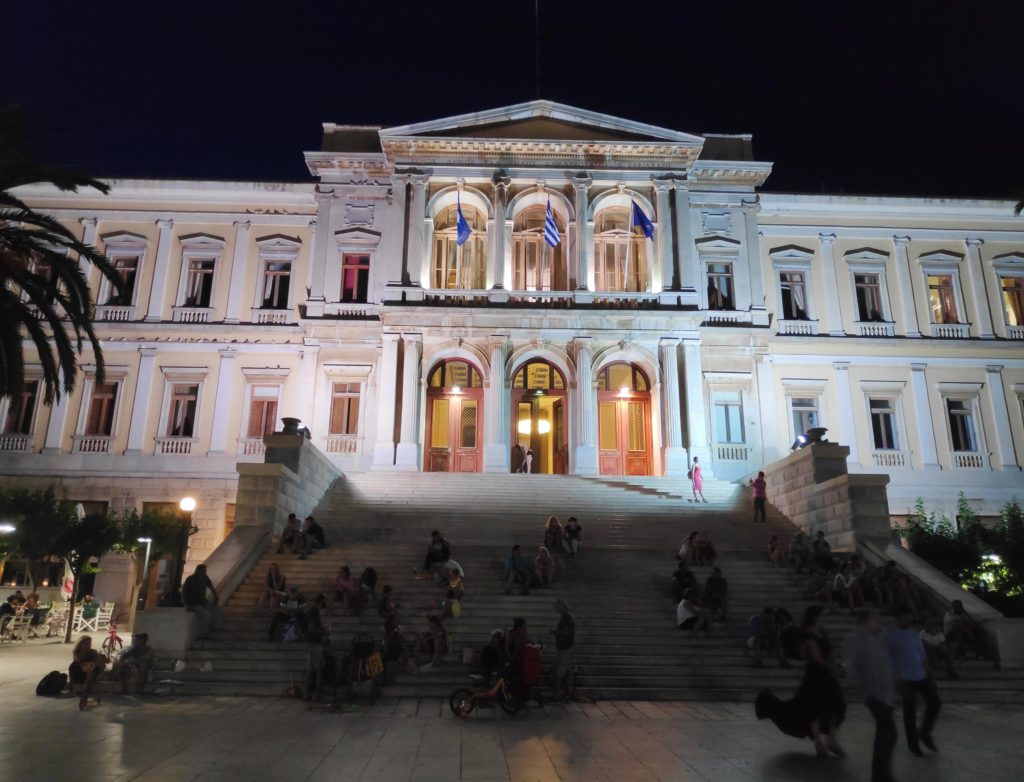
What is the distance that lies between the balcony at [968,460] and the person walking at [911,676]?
951 inches

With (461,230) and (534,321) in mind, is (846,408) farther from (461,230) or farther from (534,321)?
(461,230)

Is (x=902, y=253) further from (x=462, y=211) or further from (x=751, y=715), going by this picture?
(x=751, y=715)

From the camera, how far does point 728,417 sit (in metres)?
28.8

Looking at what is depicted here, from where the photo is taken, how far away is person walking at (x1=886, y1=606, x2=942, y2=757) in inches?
316

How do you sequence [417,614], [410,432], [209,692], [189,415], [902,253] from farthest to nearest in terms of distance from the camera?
[902,253], [189,415], [410,432], [417,614], [209,692]

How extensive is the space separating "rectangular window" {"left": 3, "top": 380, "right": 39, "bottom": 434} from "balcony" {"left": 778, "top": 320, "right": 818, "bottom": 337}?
29000mm

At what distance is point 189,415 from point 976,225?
1310 inches

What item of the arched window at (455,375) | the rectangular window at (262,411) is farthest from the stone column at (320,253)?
the arched window at (455,375)

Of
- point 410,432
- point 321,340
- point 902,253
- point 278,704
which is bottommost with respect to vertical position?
point 278,704

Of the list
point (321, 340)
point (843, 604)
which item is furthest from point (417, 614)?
point (321, 340)

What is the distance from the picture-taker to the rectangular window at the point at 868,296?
30891 millimetres

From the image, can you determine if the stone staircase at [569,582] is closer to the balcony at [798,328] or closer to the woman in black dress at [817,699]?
the woman in black dress at [817,699]

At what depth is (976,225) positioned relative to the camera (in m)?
32.0

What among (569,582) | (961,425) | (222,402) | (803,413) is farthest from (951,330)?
(222,402)
